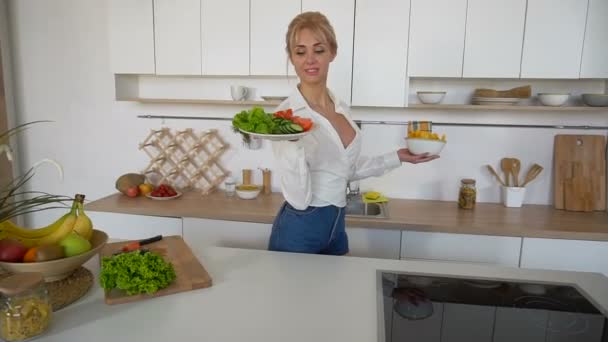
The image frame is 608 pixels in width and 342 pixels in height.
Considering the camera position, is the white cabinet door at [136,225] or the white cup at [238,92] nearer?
the white cabinet door at [136,225]

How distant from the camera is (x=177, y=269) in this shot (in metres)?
1.04

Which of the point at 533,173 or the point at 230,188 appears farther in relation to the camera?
the point at 230,188

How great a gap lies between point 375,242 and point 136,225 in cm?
116

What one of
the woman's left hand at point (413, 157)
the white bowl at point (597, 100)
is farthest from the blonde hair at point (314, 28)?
the white bowl at point (597, 100)

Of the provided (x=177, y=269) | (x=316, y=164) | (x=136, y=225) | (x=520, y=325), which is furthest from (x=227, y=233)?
(x=520, y=325)

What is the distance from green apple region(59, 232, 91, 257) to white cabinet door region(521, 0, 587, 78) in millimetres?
1898

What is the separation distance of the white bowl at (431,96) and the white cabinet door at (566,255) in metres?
0.76

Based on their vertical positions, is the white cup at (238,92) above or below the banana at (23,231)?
above

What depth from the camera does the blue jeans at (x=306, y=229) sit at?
4.41 feet

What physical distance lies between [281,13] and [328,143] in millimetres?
962

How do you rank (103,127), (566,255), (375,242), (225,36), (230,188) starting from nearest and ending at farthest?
(566,255) < (375,242) < (225,36) < (230,188) < (103,127)

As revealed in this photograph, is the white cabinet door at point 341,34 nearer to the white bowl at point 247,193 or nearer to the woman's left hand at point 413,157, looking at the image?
the woman's left hand at point 413,157

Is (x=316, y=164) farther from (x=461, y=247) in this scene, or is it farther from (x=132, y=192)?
(x=132, y=192)

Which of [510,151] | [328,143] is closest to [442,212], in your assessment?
[510,151]
